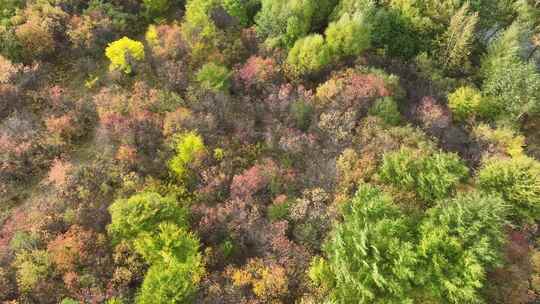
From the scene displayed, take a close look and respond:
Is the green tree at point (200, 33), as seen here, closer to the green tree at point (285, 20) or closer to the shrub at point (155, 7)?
the green tree at point (285, 20)

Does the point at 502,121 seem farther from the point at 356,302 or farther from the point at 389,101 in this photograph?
the point at 356,302

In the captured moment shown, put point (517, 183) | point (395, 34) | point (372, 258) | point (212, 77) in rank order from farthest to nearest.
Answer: point (395, 34)
point (212, 77)
point (517, 183)
point (372, 258)

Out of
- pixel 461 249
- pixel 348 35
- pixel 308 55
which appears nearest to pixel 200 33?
pixel 308 55

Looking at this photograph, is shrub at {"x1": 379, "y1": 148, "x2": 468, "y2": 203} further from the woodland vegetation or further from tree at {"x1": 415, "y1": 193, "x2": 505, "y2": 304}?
tree at {"x1": 415, "y1": 193, "x2": 505, "y2": 304}

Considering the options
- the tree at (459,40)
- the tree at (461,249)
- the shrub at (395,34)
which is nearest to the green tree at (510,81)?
the tree at (459,40)

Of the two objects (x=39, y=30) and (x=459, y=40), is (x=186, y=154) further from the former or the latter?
(x=459, y=40)

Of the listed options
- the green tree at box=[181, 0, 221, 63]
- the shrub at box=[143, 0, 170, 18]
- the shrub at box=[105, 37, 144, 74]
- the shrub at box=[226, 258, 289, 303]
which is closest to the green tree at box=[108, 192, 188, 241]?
the shrub at box=[226, 258, 289, 303]
